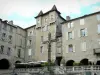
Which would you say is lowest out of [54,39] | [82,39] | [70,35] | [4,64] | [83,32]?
[4,64]

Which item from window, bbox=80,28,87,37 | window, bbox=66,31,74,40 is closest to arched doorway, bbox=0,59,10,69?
window, bbox=66,31,74,40

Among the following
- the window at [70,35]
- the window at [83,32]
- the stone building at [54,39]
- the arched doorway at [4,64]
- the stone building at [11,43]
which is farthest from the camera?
the arched doorway at [4,64]

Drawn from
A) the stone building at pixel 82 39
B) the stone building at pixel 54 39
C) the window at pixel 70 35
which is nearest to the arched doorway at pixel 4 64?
the stone building at pixel 54 39

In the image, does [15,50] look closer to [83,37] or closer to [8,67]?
[8,67]

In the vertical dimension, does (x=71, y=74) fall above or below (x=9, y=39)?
below

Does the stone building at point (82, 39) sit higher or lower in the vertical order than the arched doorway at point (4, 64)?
higher

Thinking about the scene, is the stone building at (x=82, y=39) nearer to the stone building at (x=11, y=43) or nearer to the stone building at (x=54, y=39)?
the stone building at (x=54, y=39)

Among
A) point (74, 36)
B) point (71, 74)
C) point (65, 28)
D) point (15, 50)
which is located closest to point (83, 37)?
point (74, 36)

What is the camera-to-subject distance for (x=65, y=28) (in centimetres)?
4056

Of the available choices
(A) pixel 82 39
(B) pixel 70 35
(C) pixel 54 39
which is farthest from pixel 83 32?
(C) pixel 54 39

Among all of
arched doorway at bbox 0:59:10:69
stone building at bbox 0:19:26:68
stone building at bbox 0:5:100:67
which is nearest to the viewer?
stone building at bbox 0:5:100:67

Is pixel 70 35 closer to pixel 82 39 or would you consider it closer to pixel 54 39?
pixel 82 39

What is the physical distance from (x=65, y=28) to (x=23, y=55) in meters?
14.7

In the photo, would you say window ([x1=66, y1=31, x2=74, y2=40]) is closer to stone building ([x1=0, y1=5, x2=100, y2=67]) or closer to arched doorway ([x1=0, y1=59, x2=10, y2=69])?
stone building ([x1=0, y1=5, x2=100, y2=67])
